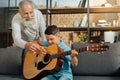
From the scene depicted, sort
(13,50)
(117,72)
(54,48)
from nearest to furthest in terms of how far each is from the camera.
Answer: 1. (54,48)
2. (117,72)
3. (13,50)

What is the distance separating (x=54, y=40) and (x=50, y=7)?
2549mm

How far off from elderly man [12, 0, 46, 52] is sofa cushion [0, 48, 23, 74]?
0.38 ft

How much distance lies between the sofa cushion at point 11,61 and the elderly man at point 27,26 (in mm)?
116

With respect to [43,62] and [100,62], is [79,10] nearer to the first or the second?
[100,62]

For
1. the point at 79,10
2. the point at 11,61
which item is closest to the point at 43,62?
the point at 11,61

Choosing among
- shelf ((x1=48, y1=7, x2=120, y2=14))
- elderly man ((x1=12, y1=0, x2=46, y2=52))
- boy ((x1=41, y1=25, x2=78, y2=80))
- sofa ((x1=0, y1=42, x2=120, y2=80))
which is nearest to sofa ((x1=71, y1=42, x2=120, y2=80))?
sofa ((x1=0, y1=42, x2=120, y2=80))

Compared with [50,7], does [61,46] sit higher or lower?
lower

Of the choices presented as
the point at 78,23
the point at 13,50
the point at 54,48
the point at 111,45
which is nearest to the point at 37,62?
the point at 54,48

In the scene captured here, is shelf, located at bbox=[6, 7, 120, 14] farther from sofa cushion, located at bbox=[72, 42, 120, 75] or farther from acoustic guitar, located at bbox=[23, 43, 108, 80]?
acoustic guitar, located at bbox=[23, 43, 108, 80]

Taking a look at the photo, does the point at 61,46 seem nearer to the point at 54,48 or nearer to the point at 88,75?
the point at 54,48

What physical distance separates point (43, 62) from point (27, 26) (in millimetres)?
631

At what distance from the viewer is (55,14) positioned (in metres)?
5.02

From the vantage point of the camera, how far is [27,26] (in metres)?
2.73

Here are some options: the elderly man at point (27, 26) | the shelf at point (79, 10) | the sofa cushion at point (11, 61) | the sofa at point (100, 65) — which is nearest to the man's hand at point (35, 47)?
the elderly man at point (27, 26)
